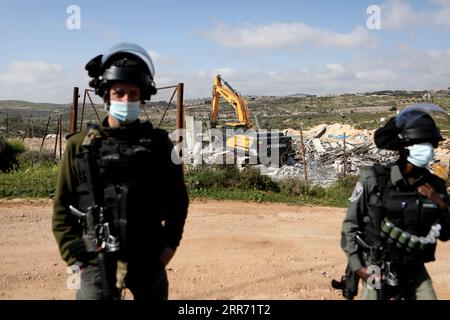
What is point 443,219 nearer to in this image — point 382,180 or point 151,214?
point 382,180

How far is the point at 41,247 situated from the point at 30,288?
1.58 meters

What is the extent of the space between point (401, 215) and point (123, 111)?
6.62 ft

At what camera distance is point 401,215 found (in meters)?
2.90

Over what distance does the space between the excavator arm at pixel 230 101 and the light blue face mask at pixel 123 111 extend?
57.5 ft

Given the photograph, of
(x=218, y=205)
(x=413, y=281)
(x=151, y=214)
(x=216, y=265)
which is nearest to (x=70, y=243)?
(x=151, y=214)

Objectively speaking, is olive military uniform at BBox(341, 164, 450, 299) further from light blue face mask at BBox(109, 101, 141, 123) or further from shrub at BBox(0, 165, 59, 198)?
shrub at BBox(0, 165, 59, 198)

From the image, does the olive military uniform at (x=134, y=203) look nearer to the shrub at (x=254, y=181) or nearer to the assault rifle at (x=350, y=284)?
the assault rifle at (x=350, y=284)

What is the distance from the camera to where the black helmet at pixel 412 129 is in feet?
9.55

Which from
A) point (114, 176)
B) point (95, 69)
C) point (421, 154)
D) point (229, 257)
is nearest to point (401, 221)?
point (421, 154)

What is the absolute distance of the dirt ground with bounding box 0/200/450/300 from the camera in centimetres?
536

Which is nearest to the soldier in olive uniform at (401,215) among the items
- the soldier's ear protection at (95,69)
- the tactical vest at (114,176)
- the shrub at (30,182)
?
the tactical vest at (114,176)

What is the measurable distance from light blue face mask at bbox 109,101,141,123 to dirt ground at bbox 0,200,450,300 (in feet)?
10.3

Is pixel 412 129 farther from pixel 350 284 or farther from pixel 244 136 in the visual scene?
pixel 244 136

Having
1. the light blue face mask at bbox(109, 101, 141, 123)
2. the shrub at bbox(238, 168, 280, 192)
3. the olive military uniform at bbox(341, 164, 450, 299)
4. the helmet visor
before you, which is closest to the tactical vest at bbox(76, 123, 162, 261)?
the light blue face mask at bbox(109, 101, 141, 123)
